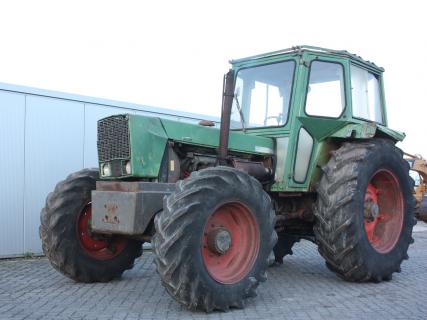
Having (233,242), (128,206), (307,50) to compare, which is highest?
(307,50)

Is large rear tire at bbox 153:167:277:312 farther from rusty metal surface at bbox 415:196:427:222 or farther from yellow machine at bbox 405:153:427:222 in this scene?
rusty metal surface at bbox 415:196:427:222

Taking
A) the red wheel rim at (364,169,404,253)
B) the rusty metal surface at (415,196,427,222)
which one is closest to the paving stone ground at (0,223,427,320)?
the red wheel rim at (364,169,404,253)

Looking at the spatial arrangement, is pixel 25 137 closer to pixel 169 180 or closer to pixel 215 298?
pixel 169 180

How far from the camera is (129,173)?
228 inches

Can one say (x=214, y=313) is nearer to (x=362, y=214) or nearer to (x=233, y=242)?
(x=233, y=242)

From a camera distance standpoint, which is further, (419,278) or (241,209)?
(419,278)

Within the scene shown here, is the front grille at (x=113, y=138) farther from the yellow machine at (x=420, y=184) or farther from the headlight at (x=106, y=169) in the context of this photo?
the yellow machine at (x=420, y=184)

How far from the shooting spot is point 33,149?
9133 millimetres

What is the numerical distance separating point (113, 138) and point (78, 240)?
1.33 meters

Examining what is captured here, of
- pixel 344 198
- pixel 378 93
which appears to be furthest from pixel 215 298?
pixel 378 93

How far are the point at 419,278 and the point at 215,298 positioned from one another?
3.44 metres

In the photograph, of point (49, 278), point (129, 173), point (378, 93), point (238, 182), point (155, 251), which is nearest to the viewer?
point (155, 251)

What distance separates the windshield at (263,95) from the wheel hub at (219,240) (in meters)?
2.12

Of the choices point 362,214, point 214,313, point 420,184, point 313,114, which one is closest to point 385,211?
point 362,214
